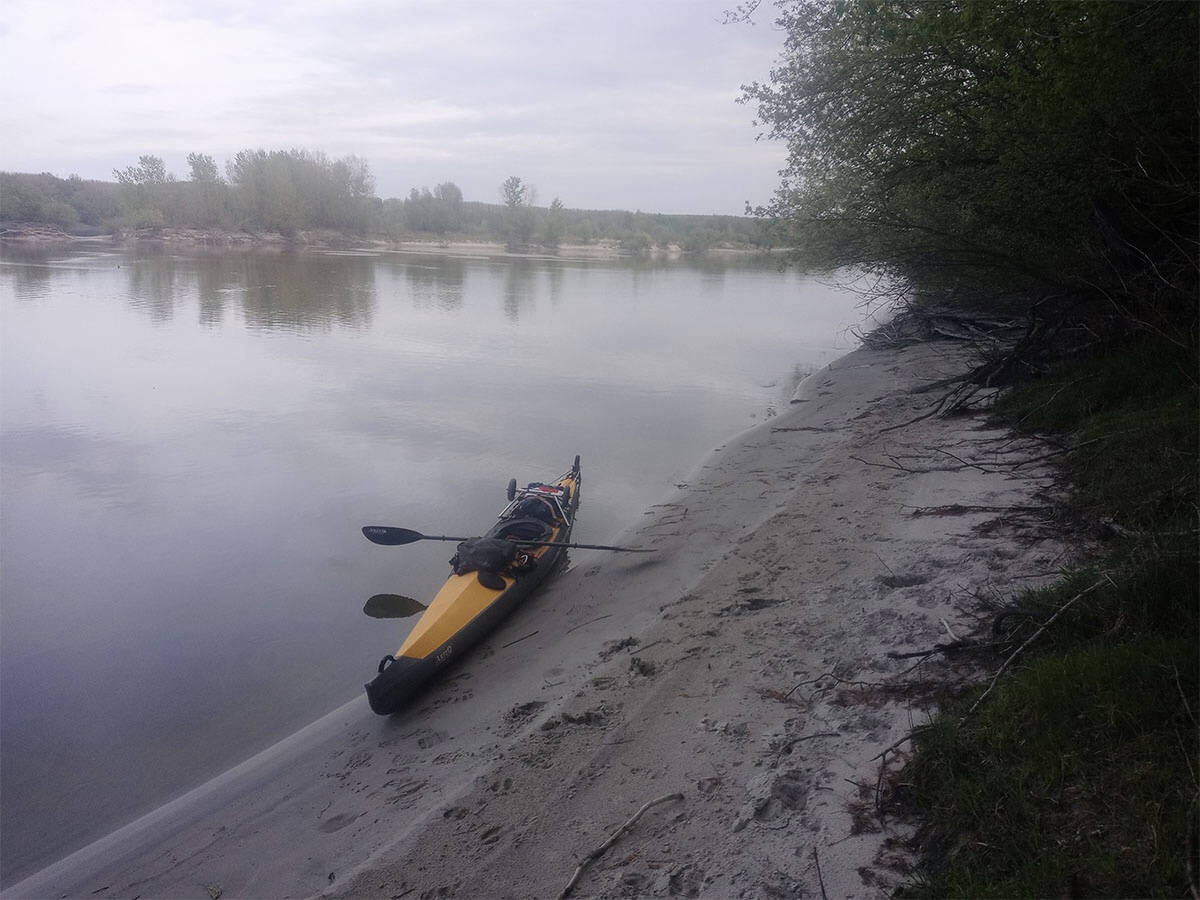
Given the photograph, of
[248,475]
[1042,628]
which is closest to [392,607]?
[248,475]

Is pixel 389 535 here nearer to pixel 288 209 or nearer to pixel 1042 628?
pixel 1042 628

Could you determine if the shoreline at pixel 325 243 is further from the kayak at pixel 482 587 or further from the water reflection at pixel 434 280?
the kayak at pixel 482 587

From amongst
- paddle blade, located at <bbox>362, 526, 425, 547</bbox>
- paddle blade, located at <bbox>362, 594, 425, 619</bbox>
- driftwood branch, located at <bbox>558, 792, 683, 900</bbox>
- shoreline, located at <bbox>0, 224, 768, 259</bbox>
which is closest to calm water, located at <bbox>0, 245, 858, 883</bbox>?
paddle blade, located at <bbox>362, 594, 425, 619</bbox>

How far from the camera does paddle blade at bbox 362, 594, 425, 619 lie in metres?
7.37

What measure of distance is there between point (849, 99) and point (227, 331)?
18.0 m

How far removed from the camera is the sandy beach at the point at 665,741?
3.19 m

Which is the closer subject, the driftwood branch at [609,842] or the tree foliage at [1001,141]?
the driftwood branch at [609,842]

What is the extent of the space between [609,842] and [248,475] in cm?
905

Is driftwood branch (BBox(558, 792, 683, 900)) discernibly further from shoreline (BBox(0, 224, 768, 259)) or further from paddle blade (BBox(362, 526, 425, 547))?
shoreline (BBox(0, 224, 768, 259))

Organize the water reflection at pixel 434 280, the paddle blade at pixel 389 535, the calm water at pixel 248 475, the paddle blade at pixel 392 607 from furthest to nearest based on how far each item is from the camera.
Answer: the water reflection at pixel 434 280
the paddle blade at pixel 389 535
the paddle blade at pixel 392 607
the calm water at pixel 248 475

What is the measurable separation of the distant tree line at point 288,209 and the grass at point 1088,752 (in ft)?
166

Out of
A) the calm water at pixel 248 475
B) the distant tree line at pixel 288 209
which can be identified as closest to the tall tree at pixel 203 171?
the distant tree line at pixel 288 209

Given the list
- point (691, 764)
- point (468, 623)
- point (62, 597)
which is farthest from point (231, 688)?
point (691, 764)

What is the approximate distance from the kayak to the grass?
11.9 feet
